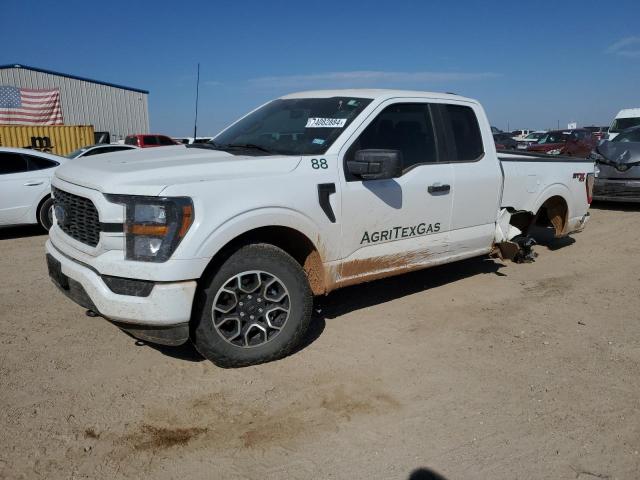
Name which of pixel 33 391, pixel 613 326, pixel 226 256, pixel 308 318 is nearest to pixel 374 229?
pixel 308 318

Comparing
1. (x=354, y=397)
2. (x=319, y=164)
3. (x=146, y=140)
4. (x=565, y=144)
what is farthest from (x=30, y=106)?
(x=354, y=397)

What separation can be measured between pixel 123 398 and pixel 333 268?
1.69 metres

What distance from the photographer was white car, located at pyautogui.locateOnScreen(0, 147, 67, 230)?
311 inches

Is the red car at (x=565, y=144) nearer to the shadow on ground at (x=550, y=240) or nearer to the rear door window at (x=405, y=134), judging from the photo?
the shadow on ground at (x=550, y=240)

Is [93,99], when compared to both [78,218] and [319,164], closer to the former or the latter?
[78,218]

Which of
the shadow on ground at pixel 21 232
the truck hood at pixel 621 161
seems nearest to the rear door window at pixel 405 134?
the shadow on ground at pixel 21 232

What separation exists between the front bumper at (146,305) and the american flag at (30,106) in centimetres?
2560

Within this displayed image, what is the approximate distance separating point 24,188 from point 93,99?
23.8 metres

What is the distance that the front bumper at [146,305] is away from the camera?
10.1 ft

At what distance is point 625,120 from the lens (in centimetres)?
1931

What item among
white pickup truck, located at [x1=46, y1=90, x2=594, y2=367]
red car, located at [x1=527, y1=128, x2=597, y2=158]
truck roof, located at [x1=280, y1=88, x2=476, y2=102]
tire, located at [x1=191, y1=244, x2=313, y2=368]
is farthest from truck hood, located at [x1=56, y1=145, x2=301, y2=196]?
red car, located at [x1=527, y1=128, x2=597, y2=158]

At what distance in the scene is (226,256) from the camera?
337 centimetres

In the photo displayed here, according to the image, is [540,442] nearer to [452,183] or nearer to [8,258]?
[452,183]

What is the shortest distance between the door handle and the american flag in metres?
25.7
